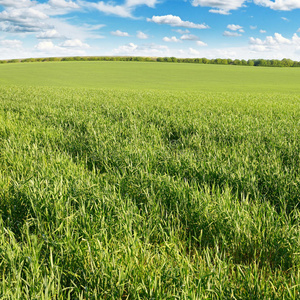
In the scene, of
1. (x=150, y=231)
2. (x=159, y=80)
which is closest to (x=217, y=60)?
(x=159, y=80)

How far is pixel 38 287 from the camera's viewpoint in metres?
1.83

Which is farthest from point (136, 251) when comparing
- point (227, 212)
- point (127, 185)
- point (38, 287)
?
point (127, 185)

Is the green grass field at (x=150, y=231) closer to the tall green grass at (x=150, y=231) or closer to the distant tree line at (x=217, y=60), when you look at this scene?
the tall green grass at (x=150, y=231)

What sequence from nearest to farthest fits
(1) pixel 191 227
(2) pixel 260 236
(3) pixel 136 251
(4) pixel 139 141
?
1. (3) pixel 136 251
2. (2) pixel 260 236
3. (1) pixel 191 227
4. (4) pixel 139 141

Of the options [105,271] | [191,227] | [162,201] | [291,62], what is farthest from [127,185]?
[291,62]

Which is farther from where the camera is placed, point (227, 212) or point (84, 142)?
point (84, 142)

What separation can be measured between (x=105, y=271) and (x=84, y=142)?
4.45 m

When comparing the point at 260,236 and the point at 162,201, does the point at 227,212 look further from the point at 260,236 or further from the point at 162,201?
the point at 162,201

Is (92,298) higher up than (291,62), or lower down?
lower down

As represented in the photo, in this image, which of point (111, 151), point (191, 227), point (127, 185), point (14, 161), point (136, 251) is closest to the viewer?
point (136, 251)

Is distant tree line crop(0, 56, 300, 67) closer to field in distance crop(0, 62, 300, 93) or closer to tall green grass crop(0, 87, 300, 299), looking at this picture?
field in distance crop(0, 62, 300, 93)

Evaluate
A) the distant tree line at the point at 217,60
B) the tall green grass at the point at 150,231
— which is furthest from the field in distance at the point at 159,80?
the tall green grass at the point at 150,231

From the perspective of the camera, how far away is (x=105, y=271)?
76.7 inches

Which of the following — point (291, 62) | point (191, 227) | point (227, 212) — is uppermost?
point (291, 62)
